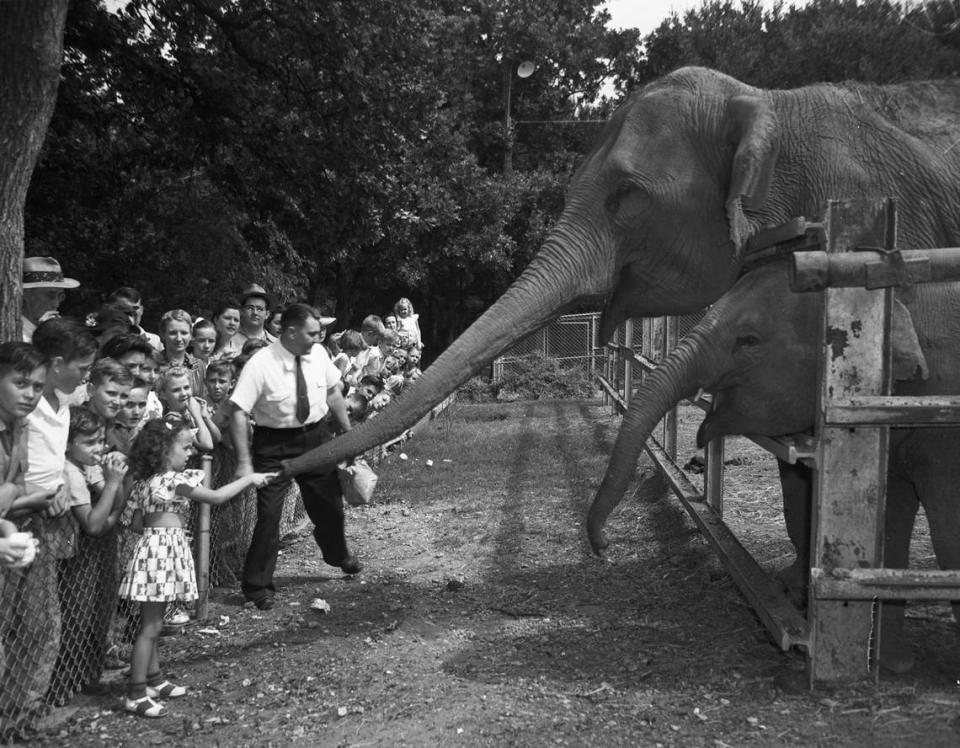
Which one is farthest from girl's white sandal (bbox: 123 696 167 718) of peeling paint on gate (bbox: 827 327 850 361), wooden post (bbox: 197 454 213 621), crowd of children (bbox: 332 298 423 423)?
crowd of children (bbox: 332 298 423 423)

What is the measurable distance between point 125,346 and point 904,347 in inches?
147

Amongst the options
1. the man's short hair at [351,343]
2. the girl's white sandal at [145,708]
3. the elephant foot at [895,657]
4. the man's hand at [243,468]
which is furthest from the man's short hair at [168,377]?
the man's short hair at [351,343]

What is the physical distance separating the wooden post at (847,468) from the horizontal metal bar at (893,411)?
5cm

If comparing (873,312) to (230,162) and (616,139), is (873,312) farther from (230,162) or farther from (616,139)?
(230,162)

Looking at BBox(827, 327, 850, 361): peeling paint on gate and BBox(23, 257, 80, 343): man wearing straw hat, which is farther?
BBox(23, 257, 80, 343): man wearing straw hat

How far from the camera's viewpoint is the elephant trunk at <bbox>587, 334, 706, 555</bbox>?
4137mm

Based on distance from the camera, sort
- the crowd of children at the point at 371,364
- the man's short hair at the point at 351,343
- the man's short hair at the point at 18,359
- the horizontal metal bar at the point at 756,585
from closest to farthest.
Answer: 1. the man's short hair at the point at 18,359
2. the horizontal metal bar at the point at 756,585
3. the crowd of children at the point at 371,364
4. the man's short hair at the point at 351,343

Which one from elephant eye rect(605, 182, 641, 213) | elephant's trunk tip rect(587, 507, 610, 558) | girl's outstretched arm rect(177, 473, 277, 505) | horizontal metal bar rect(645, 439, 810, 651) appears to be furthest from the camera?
elephant eye rect(605, 182, 641, 213)

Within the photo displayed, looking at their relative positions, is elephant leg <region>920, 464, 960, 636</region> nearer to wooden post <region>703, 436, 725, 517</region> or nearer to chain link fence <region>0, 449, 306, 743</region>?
wooden post <region>703, 436, 725, 517</region>

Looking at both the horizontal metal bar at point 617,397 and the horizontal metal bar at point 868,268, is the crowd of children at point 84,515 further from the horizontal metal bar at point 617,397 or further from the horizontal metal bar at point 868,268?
the horizontal metal bar at point 617,397

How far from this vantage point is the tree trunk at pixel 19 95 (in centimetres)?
580

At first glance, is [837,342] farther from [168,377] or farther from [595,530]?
[168,377]

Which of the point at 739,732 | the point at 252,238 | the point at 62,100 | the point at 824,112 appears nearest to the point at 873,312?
the point at 824,112

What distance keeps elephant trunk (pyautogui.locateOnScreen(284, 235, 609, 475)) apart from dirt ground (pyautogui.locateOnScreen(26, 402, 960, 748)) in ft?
3.39
